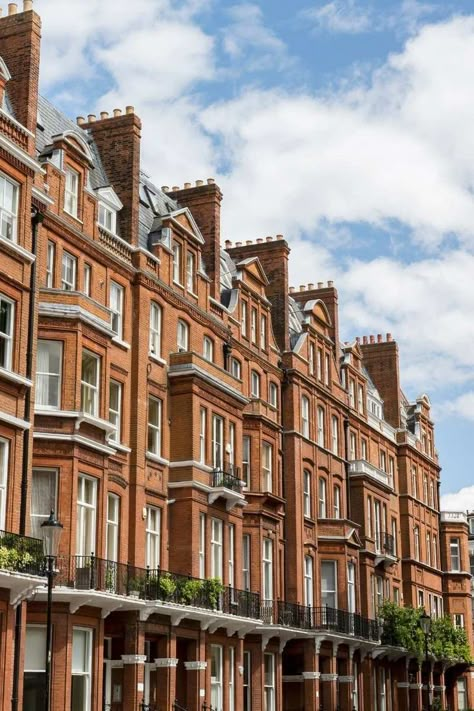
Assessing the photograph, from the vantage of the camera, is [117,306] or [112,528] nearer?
[112,528]

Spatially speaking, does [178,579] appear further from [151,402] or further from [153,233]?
[153,233]

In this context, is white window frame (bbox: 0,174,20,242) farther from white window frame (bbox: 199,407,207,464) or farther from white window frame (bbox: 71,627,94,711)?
white window frame (bbox: 199,407,207,464)

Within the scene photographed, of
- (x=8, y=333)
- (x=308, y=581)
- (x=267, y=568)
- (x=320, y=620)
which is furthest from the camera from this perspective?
(x=308, y=581)

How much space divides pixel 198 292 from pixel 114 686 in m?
14.9

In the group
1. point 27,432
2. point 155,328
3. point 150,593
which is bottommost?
point 150,593

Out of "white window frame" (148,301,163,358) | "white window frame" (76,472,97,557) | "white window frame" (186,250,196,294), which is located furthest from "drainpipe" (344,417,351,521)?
"white window frame" (76,472,97,557)

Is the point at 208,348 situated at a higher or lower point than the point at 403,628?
higher

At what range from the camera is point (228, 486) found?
4119 centimetres

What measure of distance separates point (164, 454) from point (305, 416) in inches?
603

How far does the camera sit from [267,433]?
48219 millimetres

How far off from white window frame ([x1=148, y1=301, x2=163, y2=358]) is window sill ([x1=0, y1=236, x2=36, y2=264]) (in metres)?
8.92

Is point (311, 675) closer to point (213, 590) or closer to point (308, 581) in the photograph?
point (308, 581)

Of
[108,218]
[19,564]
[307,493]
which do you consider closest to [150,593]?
[19,564]

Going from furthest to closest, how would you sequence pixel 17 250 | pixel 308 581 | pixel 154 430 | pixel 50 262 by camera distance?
pixel 308 581, pixel 154 430, pixel 50 262, pixel 17 250
